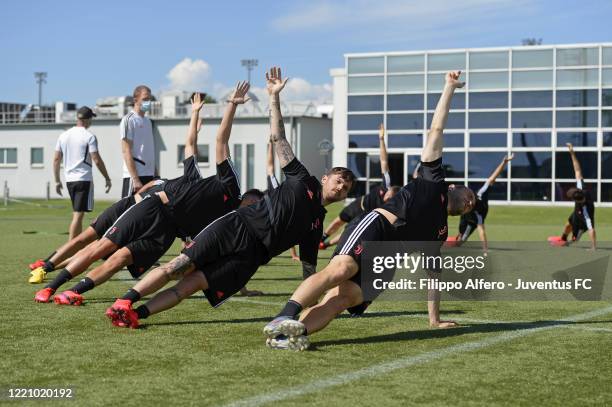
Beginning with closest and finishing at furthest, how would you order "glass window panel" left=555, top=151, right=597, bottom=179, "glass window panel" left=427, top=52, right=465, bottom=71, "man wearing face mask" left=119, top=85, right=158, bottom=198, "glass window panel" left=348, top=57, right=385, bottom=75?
"man wearing face mask" left=119, top=85, right=158, bottom=198 → "glass window panel" left=555, top=151, right=597, bottom=179 → "glass window panel" left=427, top=52, right=465, bottom=71 → "glass window panel" left=348, top=57, right=385, bottom=75

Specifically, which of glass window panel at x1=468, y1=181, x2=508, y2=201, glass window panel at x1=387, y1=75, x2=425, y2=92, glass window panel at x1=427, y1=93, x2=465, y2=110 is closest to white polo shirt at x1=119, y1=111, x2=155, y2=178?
glass window panel at x1=468, y1=181, x2=508, y2=201

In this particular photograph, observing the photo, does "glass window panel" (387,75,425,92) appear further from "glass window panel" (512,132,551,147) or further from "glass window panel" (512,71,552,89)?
"glass window panel" (512,132,551,147)

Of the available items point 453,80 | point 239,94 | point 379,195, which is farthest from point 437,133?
point 379,195

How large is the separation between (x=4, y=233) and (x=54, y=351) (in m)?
15.4

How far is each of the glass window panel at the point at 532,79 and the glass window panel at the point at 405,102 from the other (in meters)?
5.10

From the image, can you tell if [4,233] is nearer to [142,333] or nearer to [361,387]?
[142,333]

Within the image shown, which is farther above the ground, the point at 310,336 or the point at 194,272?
the point at 194,272

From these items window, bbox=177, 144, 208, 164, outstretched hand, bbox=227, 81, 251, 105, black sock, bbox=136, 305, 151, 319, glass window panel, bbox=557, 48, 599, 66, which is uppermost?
glass window panel, bbox=557, 48, 599, 66

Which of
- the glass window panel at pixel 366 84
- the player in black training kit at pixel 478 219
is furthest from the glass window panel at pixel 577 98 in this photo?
the player in black training kit at pixel 478 219

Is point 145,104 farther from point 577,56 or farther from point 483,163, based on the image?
point 577,56

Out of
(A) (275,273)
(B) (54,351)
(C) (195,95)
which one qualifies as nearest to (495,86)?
(A) (275,273)

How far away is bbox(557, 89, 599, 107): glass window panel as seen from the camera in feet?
142

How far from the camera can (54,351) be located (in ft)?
19.7

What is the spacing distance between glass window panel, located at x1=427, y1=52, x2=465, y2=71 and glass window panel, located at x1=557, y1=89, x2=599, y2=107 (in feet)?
17.7
